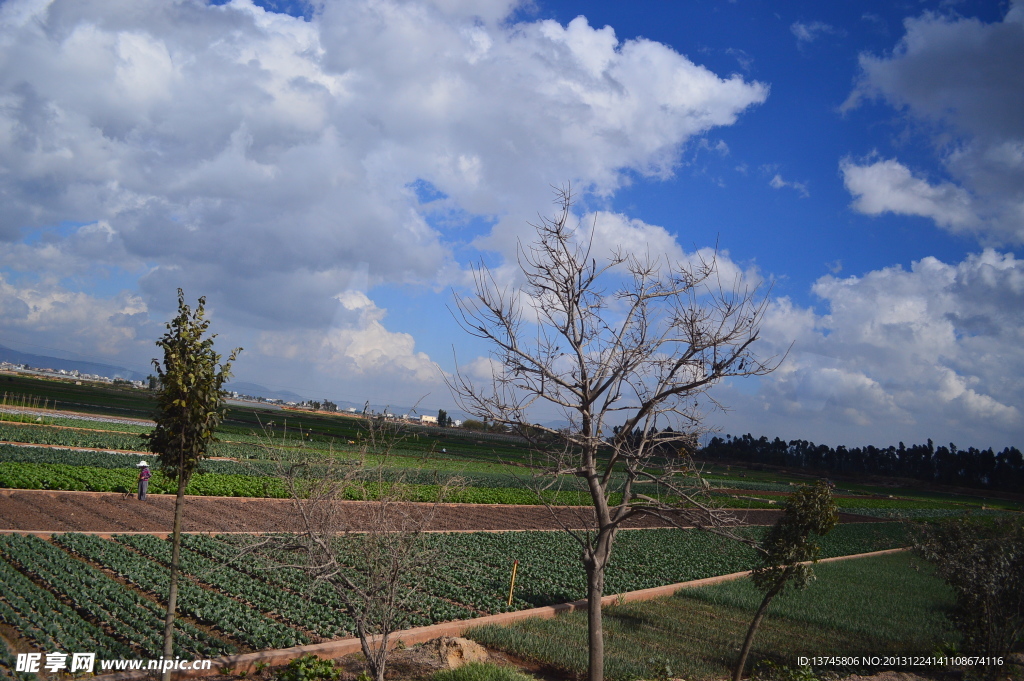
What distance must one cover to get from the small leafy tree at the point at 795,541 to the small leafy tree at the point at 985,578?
2321mm

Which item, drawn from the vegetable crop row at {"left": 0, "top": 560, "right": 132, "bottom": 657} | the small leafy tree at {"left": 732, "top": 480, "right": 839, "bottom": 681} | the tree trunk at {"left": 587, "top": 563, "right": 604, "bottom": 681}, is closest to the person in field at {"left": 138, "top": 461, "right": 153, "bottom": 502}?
the vegetable crop row at {"left": 0, "top": 560, "right": 132, "bottom": 657}

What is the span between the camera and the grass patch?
11344 mm

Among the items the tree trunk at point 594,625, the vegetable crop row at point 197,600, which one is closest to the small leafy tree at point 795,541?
the tree trunk at point 594,625

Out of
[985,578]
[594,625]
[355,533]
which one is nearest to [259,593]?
[355,533]

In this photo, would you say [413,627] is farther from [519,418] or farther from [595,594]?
[519,418]

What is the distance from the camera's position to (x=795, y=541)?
10922 millimetres

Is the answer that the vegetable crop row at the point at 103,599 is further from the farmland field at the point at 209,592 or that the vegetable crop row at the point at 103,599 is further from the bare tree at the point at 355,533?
the bare tree at the point at 355,533

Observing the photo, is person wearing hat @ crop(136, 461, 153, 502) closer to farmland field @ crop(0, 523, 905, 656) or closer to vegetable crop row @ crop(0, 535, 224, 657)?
farmland field @ crop(0, 523, 905, 656)

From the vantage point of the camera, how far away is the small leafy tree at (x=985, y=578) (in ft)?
35.8

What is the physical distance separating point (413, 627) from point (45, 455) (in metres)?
24.6

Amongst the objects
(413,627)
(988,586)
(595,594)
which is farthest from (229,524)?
(988,586)

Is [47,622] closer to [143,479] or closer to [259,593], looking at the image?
[259,593]

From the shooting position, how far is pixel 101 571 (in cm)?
1295

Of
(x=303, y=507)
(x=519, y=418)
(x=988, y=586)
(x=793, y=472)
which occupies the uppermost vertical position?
(x=519, y=418)
